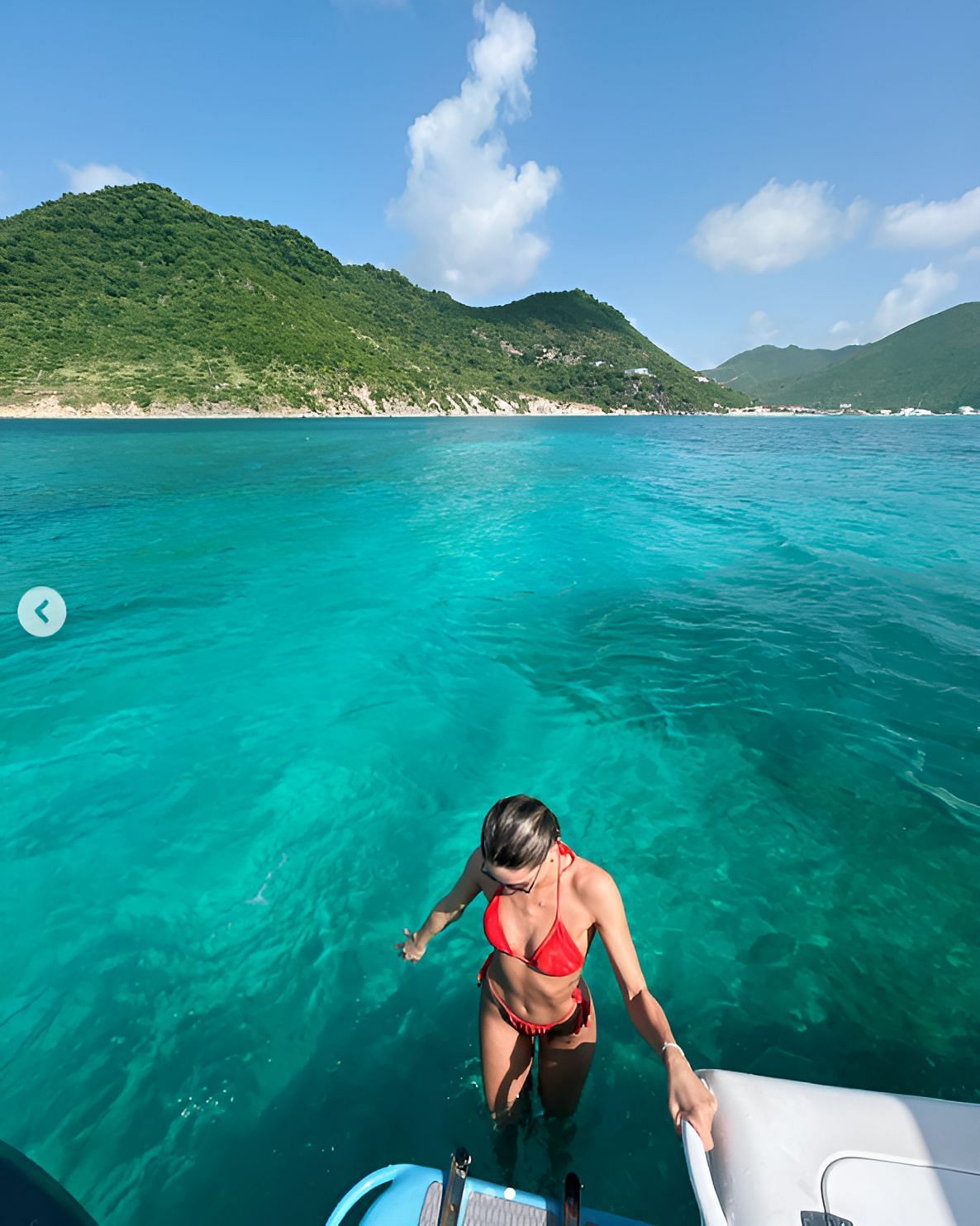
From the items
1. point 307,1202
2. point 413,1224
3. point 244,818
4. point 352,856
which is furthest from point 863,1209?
point 244,818

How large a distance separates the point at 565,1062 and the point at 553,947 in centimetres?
99

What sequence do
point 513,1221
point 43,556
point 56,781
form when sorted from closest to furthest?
point 513,1221
point 56,781
point 43,556

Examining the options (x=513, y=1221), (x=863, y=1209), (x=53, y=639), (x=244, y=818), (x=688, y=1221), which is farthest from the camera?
(x=53, y=639)

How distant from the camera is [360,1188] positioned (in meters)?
2.27

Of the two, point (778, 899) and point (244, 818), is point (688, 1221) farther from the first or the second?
point (244, 818)

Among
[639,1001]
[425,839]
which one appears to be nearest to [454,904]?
[639,1001]

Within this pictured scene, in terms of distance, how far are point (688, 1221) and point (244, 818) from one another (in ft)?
16.7

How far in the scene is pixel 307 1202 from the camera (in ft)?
10.1

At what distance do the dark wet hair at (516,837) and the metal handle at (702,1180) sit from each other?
1.02m

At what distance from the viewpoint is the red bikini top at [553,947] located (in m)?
2.51

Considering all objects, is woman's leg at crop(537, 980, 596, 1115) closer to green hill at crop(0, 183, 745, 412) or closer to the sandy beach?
the sandy beach

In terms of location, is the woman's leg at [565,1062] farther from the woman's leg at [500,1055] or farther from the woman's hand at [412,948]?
the woman's hand at [412,948]

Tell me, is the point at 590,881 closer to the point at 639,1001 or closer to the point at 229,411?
the point at 639,1001

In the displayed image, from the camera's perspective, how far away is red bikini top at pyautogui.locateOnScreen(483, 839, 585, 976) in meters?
2.51
